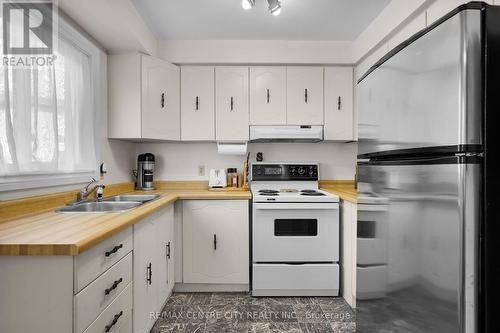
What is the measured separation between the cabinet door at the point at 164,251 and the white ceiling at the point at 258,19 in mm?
1538

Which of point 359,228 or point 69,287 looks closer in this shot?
point 69,287

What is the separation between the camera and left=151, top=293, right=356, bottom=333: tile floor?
188 centimetres

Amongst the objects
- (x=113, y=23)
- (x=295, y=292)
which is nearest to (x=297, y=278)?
(x=295, y=292)

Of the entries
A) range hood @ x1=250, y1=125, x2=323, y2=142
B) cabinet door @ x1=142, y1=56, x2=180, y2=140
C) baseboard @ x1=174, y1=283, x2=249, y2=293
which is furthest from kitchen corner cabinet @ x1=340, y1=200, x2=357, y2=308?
cabinet door @ x1=142, y1=56, x2=180, y2=140

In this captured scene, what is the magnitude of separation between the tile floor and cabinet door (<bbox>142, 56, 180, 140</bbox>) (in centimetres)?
145

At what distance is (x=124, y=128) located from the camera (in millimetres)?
2318

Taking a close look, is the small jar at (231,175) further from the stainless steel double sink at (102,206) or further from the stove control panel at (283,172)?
the stainless steel double sink at (102,206)

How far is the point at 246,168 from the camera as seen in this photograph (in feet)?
9.37

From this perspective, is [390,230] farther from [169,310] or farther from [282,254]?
[169,310]

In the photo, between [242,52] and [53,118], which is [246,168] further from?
[53,118]

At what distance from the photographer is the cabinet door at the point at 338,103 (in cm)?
268

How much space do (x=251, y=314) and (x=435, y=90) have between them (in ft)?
6.27

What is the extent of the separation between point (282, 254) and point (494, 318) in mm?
1620

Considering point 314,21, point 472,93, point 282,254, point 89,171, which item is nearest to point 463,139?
point 472,93
